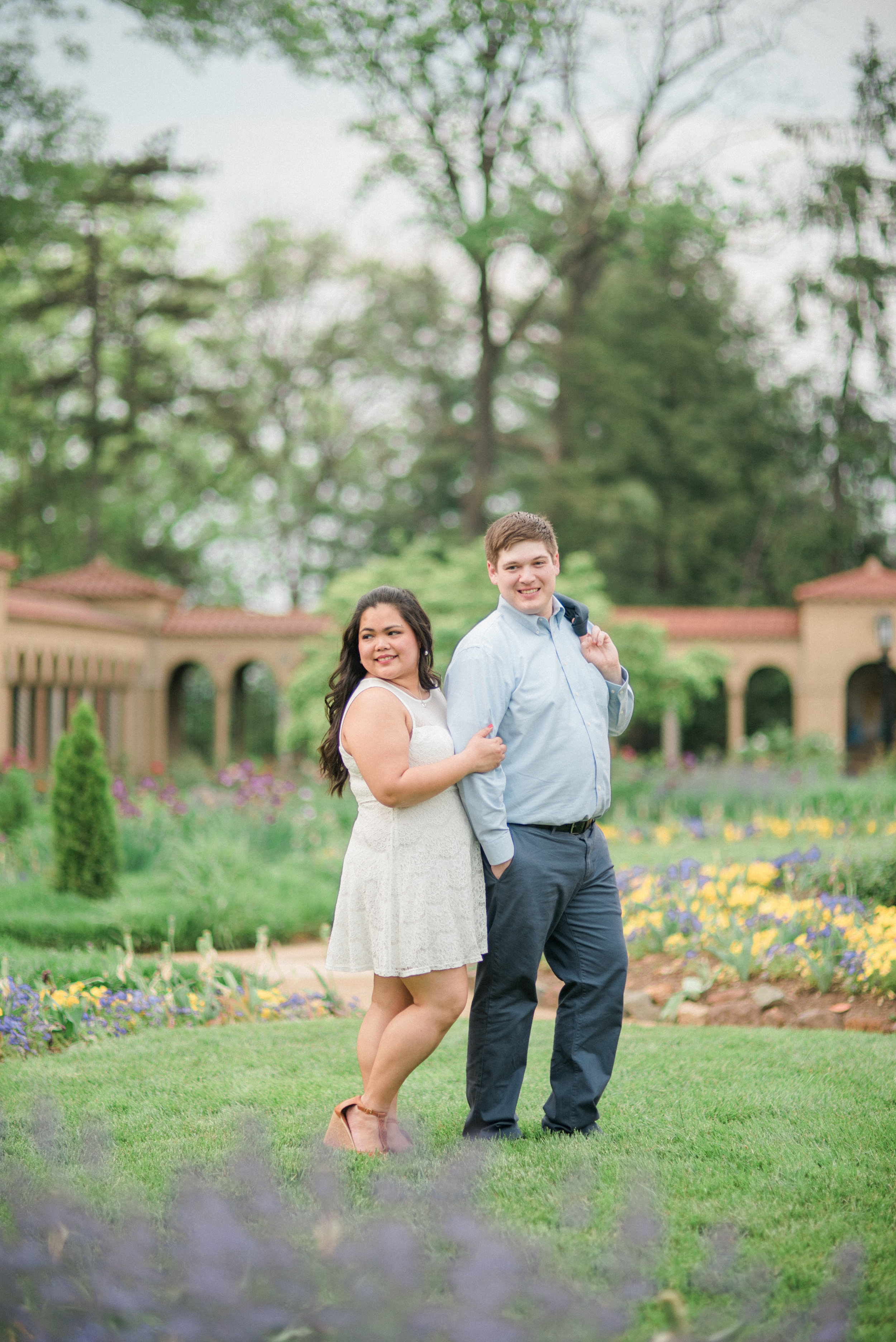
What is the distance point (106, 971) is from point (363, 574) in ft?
29.8

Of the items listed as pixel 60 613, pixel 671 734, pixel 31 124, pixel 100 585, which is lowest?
pixel 671 734

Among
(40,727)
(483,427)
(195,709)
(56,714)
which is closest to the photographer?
(40,727)

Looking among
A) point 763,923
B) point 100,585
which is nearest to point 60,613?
point 100,585

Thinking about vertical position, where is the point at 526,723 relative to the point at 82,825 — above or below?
above

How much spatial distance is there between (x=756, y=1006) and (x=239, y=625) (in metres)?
14.0

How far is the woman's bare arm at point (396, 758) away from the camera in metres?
2.83

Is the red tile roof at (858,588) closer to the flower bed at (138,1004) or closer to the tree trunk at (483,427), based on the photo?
the tree trunk at (483,427)

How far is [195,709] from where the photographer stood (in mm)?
23969

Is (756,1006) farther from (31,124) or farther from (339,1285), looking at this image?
(31,124)

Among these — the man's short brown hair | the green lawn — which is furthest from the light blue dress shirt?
the green lawn

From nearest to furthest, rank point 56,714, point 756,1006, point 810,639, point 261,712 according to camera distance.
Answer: point 756,1006, point 56,714, point 810,639, point 261,712

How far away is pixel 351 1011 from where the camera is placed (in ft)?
16.3

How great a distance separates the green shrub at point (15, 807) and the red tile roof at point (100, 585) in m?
8.14

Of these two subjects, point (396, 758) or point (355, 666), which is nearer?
point (396, 758)
